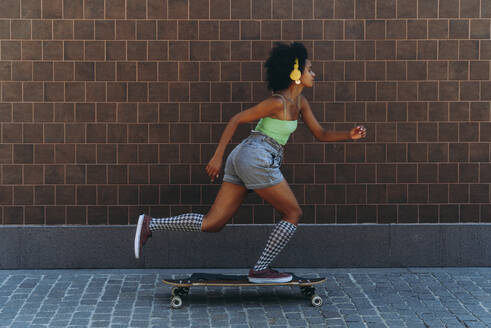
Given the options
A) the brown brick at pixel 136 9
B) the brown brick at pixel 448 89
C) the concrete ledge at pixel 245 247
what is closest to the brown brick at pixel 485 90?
the brown brick at pixel 448 89

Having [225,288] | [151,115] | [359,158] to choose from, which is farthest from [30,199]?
[359,158]

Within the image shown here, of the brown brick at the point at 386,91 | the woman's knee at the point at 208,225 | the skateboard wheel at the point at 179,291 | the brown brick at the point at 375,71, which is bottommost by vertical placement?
the skateboard wheel at the point at 179,291

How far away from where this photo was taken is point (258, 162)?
6609 mm

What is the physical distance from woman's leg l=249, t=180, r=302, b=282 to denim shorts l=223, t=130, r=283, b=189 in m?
0.08

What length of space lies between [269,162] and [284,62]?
0.85m

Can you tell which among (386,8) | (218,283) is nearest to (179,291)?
(218,283)

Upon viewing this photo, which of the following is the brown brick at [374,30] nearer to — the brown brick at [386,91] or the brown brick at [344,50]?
the brown brick at [344,50]

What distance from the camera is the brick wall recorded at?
788 centimetres

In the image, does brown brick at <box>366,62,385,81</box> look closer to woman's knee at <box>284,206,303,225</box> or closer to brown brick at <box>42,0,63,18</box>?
woman's knee at <box>284,206,303,225</box>

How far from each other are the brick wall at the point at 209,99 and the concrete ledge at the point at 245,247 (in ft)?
0.45

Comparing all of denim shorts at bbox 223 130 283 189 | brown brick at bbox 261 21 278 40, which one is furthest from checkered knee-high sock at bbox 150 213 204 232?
brown brick at bbox 261 21 278 40

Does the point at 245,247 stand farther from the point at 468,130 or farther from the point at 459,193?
the point at 468,130

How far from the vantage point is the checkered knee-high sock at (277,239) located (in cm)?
673

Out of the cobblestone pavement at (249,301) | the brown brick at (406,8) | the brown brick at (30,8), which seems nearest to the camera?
the cobblestone pavement at (249,301)
